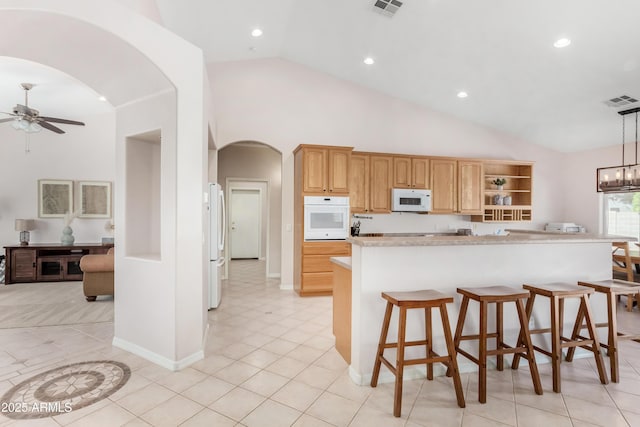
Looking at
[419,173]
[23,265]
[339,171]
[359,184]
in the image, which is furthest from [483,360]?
[23,265]

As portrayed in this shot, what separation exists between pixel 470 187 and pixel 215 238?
459 centimetres

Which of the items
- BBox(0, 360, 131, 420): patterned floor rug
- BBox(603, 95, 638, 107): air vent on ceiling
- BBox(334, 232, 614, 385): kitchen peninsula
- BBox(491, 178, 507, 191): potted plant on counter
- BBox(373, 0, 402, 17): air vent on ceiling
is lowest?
BBox(0, 360, 131, 420): patterned floor rug

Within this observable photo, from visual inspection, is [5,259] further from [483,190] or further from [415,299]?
[483,190]

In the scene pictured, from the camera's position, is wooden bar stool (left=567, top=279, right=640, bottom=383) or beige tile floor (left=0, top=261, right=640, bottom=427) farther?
wooden bar stool (left=567, top=279, right=640, bottom=383)

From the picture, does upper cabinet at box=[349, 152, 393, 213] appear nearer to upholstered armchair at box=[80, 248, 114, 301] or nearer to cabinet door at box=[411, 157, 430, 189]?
cabinet door at box=[411, 157, 430, 189]

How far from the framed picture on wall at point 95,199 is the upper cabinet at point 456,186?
6387 mm

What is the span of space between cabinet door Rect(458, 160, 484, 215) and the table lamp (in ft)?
25.9

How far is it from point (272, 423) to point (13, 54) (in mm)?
3271

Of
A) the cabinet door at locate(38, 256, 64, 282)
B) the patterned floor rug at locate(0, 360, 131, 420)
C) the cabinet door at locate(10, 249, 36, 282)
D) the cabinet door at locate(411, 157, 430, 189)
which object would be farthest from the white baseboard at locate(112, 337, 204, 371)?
the cabinet door at locate(411, 157, 430, 189)

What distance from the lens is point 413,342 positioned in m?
2.43

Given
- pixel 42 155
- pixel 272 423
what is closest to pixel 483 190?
pixel 272 423

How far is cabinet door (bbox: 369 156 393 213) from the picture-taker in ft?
18.7

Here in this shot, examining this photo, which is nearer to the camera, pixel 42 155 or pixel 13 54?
pixel 13 54

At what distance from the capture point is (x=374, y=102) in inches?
241
